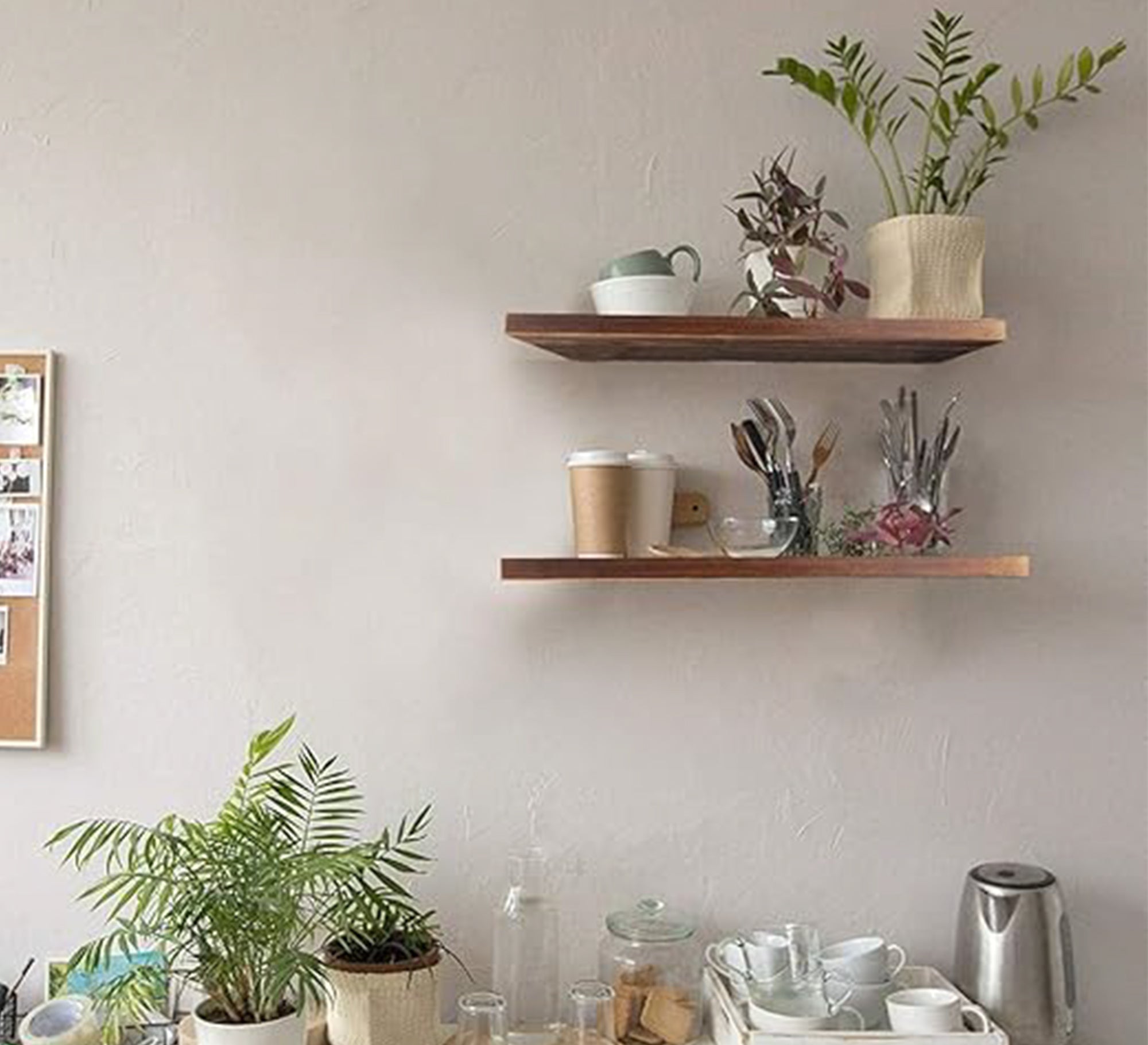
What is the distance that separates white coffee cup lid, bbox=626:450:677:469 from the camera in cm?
204

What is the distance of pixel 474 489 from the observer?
2117mm

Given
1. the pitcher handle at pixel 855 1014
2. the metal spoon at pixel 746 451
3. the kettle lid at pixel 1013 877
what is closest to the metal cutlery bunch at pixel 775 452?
the metal spoon at pixel 746 451

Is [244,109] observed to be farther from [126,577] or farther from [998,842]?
[998,842]

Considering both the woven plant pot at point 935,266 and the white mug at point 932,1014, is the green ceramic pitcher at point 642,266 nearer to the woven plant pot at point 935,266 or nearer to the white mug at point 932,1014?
the woven plant pot at point 935,266

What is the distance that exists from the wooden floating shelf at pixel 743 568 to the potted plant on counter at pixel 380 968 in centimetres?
41

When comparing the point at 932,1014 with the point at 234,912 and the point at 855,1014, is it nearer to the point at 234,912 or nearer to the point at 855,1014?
the point at 855,1014

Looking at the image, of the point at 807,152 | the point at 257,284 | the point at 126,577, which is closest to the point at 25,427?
the point at 126,577

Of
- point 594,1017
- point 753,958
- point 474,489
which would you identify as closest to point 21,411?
point 474,489

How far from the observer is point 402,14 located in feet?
6.97

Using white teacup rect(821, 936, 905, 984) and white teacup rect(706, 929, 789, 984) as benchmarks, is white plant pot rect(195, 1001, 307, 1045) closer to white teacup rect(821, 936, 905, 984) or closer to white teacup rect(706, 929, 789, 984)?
white teacup rect(706, 929, 789, 984)

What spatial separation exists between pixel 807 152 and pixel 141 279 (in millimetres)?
944

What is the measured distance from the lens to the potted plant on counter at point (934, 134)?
6.52 ft

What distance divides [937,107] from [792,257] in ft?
1.02

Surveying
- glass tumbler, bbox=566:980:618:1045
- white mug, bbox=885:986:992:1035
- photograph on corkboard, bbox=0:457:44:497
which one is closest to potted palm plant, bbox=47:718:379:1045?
glass tumbler, bbox=566:980:618:1045
